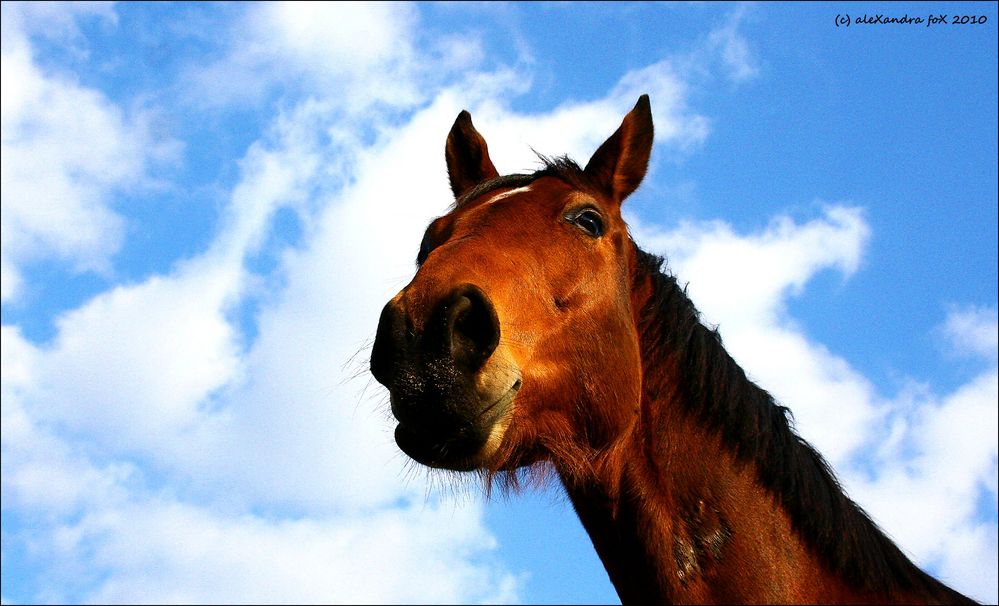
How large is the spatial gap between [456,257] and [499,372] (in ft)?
2.14

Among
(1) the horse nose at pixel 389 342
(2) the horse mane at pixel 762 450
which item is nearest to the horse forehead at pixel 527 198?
(2) the horse mane at pixel 762 450

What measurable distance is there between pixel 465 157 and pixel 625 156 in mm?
1357

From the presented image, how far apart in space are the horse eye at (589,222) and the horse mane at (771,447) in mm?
560

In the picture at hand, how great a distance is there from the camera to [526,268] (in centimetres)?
462

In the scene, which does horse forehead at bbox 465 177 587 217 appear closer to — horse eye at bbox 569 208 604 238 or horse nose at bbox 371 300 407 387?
horse eye at bbox 569 208 604 238

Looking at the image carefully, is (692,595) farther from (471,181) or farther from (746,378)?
(471,181)

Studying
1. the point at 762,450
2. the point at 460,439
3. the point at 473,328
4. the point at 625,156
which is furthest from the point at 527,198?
the point at 762,450

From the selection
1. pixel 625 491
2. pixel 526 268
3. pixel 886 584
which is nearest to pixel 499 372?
pixel 526 268

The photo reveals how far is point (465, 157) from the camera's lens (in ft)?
20.9

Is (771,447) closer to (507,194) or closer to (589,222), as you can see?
(589,222)

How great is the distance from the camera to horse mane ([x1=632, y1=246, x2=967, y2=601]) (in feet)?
14.7

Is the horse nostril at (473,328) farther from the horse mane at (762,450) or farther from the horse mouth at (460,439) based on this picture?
the horse mane at (762,450)

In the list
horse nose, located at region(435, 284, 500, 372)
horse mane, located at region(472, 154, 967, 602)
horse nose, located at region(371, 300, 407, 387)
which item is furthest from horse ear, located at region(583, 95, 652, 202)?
horse nose, located at region(371, 300, 407, 387)

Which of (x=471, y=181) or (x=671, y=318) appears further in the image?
(x=471, y=181)
